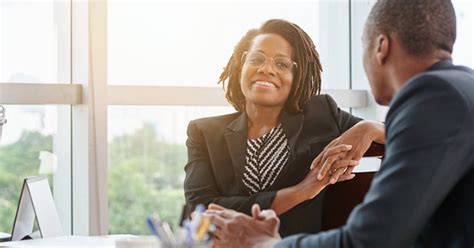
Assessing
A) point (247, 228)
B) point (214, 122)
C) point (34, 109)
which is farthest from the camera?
point (34, 109)

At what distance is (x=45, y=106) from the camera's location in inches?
118

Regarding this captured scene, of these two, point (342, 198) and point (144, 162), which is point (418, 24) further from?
point (144, 162)

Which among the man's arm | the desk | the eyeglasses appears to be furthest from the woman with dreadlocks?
the man's arm

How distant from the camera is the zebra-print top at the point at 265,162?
2.39 meters

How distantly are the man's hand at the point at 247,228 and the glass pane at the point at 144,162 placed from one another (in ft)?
4.67

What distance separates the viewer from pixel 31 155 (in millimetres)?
2984

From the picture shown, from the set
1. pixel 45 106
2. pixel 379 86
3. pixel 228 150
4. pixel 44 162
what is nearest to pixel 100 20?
pixel 45 106

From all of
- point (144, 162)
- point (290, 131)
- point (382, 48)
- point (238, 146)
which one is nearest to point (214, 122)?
point (238, 146)

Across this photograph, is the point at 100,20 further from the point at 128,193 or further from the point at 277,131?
the point at 277,131

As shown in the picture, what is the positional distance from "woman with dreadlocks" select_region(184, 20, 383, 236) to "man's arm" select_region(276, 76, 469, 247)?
986 millimetres

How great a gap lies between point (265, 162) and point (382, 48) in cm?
99

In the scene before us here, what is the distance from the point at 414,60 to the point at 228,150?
1.05m

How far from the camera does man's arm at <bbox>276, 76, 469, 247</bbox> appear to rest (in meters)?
1.29

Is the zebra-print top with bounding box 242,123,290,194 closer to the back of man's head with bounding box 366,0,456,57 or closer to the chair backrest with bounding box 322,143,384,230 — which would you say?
the chair backrest with bounding box 322,143,384,230
